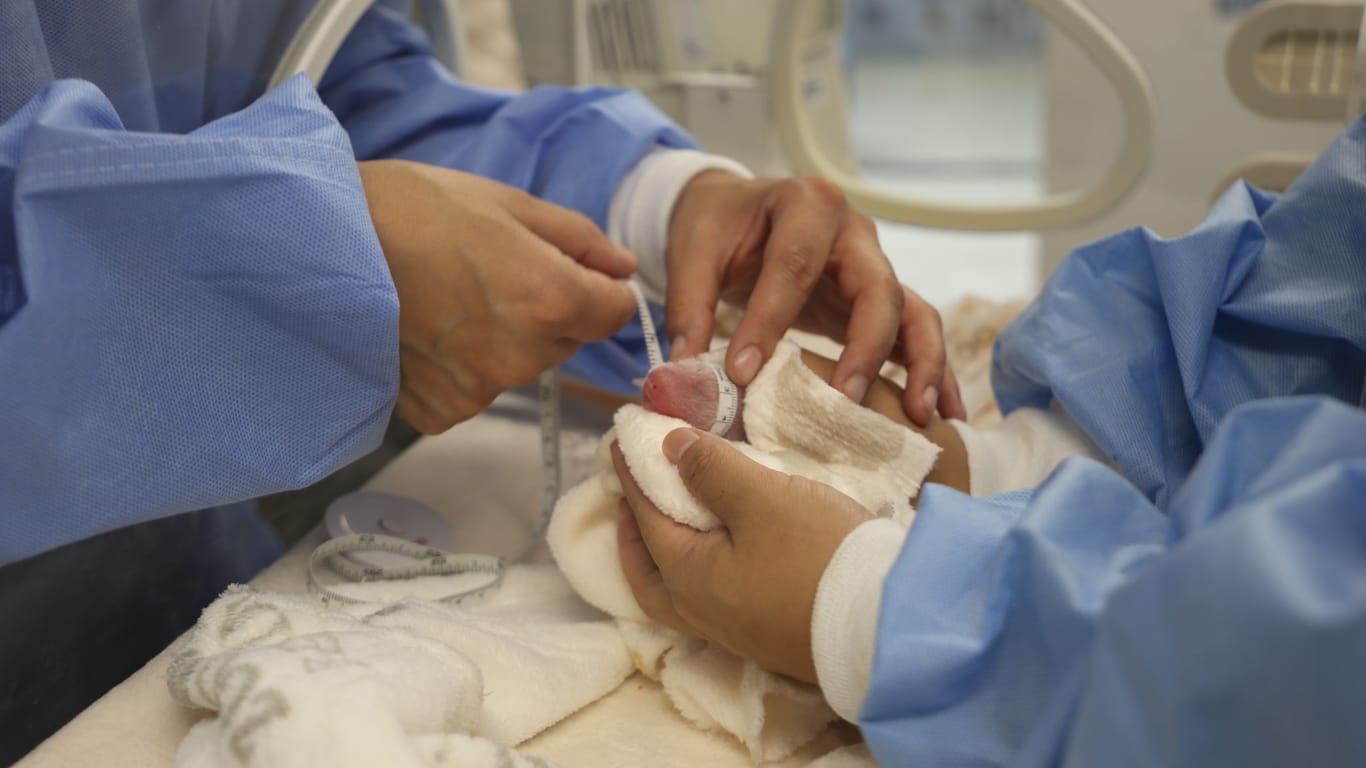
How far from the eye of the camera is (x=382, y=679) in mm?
507

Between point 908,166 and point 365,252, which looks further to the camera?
point 908,166

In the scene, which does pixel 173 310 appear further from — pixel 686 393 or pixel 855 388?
pixel 855 388

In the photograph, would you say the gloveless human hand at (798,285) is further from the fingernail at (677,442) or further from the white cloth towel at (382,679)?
the white cloth towel at (382,679)

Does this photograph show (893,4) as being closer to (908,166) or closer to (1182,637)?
(908,166)

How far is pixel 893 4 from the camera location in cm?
400

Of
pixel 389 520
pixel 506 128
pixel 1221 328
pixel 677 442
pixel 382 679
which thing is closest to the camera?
pixel 382 679

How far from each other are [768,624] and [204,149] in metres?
0.36

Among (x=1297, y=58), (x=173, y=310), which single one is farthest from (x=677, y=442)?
(x=1297, y=58)

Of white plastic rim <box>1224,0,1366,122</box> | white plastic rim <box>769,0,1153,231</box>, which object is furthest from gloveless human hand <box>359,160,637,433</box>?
white plastic rim <box>1224,0,1366,122</box>

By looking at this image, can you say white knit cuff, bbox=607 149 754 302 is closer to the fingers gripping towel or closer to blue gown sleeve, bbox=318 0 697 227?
blue gown sleeve, bbox=318 0 697 227

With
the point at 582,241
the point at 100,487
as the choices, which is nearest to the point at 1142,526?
the point at 582,241

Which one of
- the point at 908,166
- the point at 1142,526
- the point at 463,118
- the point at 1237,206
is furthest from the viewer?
the point at 908,166

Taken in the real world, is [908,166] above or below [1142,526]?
below

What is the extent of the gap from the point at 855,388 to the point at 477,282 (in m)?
0.25
